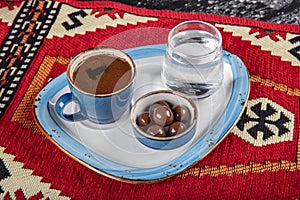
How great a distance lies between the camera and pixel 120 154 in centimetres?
65

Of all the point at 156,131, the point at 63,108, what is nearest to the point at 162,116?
the point at 156,131

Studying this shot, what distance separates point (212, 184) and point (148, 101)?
14 cm

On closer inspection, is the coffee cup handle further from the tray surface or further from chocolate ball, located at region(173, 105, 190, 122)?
chocolate ball, located at region(173, 105, 190, 122)

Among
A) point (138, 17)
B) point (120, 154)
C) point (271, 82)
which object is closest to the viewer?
point (120, 154)

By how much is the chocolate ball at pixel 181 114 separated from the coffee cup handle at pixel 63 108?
121 millimetres

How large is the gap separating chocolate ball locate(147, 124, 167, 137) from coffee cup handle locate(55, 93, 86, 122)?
0.09 metres

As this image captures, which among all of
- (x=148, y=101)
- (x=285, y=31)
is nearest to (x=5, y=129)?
(x=148, y=101)

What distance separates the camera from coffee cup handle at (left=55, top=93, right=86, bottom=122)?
0.67 metres

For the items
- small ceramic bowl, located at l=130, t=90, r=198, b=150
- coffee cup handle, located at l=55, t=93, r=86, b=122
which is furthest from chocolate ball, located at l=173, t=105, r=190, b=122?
coffee cup handle, located at l=55, t=93, r=86, b=122

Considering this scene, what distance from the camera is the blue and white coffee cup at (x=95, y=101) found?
649mm

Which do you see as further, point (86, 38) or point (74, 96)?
point (86, 38)

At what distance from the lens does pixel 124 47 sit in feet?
2.64

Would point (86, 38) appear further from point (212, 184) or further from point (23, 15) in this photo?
point (212, 184)

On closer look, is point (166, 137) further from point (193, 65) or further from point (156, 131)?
point (193, 65)
